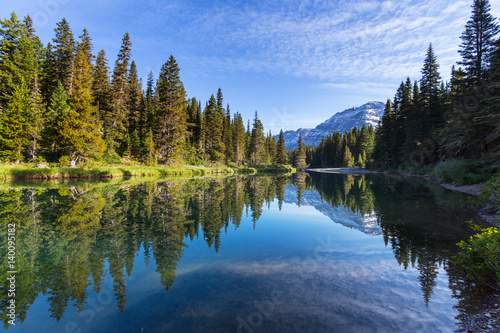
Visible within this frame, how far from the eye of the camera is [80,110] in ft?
104

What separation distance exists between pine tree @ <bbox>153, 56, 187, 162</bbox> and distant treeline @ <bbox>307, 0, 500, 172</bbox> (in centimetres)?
3775

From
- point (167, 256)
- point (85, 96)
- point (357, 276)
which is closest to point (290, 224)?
point (357, 276)

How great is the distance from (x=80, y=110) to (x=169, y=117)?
1275 centimetres

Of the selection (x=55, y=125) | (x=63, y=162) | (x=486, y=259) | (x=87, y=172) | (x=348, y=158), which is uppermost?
(x=55, y=125)

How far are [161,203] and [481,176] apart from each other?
2307 cm

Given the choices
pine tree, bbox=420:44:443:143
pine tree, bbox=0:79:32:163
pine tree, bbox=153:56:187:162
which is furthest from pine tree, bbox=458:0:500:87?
pine tree, bbox=0:79:32:163

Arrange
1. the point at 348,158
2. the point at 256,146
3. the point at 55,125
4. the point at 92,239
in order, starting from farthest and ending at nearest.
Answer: the point at 348,158, the point at 256,146, the point at 55,125, the point at 92,239

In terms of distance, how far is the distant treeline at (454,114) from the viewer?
2098cm

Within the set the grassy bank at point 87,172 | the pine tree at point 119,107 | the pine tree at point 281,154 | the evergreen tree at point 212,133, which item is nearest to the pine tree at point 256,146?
the pine tree at point 281,154

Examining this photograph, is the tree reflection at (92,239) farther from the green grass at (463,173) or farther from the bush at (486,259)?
the green grass at (463,173)

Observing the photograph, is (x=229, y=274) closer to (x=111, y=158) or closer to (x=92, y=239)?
(x=92, y=239)

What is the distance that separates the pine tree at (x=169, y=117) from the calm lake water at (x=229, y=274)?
1251 inches

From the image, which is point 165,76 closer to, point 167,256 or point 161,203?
point 161,203

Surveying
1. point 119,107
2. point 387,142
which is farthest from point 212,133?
point 387,142
